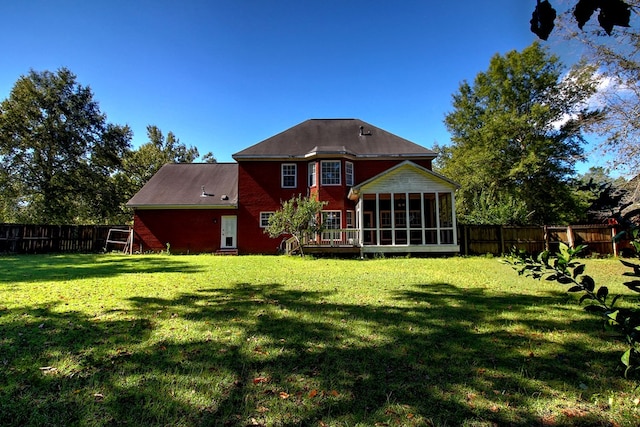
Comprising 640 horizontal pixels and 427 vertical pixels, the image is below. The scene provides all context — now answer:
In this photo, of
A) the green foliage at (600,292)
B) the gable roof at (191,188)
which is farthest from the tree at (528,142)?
the green foliage at (600,292)

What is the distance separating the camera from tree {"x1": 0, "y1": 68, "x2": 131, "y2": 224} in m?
26.3

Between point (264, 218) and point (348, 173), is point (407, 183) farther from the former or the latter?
point (264, 218)

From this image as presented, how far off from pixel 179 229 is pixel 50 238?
7432 millimetres

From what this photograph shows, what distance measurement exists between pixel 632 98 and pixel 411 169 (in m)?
8.48

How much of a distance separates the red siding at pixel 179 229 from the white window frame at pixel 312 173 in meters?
4.91

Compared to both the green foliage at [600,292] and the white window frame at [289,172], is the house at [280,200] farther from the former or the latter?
the green foliage at [600,292]

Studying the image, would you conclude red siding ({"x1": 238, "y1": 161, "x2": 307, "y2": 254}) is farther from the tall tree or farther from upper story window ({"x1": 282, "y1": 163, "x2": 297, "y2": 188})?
the tall tree

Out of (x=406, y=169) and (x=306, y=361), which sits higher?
(x=406, y=169)

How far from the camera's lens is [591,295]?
6.97 feet

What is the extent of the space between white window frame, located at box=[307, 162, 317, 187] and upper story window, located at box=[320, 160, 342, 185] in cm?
49

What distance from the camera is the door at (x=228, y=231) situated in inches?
770

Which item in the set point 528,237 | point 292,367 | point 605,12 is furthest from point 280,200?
point 605,12

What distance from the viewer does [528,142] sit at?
24.5 metres

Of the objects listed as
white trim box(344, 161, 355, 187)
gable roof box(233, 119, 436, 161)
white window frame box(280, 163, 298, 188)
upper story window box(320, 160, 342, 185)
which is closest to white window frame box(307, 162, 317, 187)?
upper story window box(320, 160, 342, 185)
